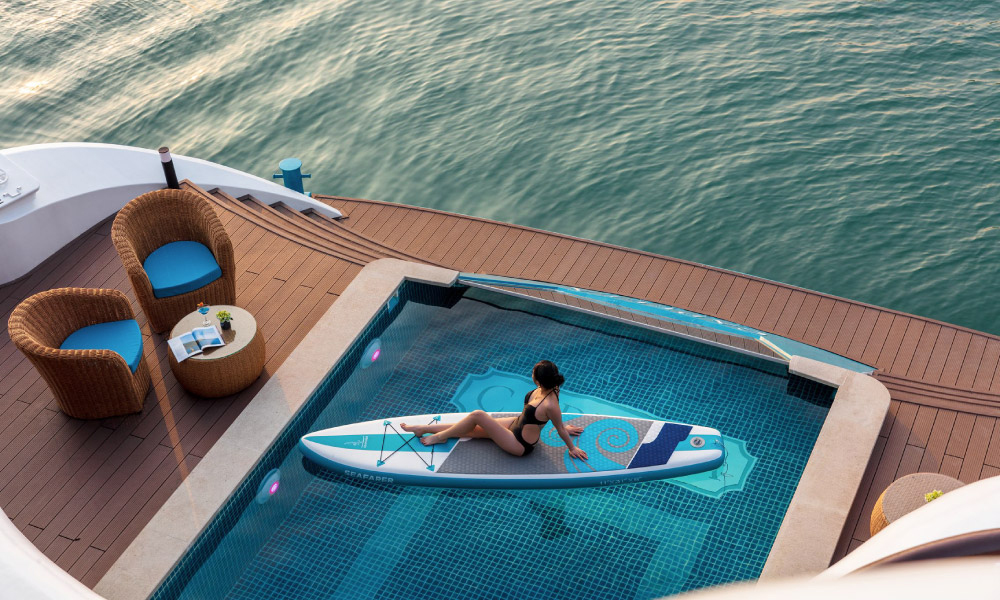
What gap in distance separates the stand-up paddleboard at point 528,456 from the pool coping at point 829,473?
0.78 metres

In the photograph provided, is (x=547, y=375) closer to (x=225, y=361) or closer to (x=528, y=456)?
(x=528, y=456)

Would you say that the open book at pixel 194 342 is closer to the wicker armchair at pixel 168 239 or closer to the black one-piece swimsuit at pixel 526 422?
the wicker armchair at pixel 168 239

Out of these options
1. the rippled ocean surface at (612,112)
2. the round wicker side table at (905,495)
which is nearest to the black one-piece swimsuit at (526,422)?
the round wicker side table at (905,495)

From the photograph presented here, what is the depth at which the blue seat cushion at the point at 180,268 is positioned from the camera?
25.2 ft

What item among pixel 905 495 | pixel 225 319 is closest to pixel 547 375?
pixel 905 495

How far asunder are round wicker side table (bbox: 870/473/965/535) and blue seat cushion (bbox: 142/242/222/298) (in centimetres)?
561

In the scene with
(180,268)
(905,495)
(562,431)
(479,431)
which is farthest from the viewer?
(180,268)

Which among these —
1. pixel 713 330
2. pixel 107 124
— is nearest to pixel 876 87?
pixel 713 330

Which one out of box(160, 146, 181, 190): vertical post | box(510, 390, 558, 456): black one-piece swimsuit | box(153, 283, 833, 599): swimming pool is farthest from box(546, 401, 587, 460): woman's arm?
box(160, 146, 181, 190): vertical post

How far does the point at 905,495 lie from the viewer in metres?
5.80

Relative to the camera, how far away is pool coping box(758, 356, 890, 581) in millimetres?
5855

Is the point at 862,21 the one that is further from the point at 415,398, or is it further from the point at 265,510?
the point at 265,510

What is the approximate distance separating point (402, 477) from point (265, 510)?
1057mm

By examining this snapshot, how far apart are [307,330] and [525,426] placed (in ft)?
7.78
